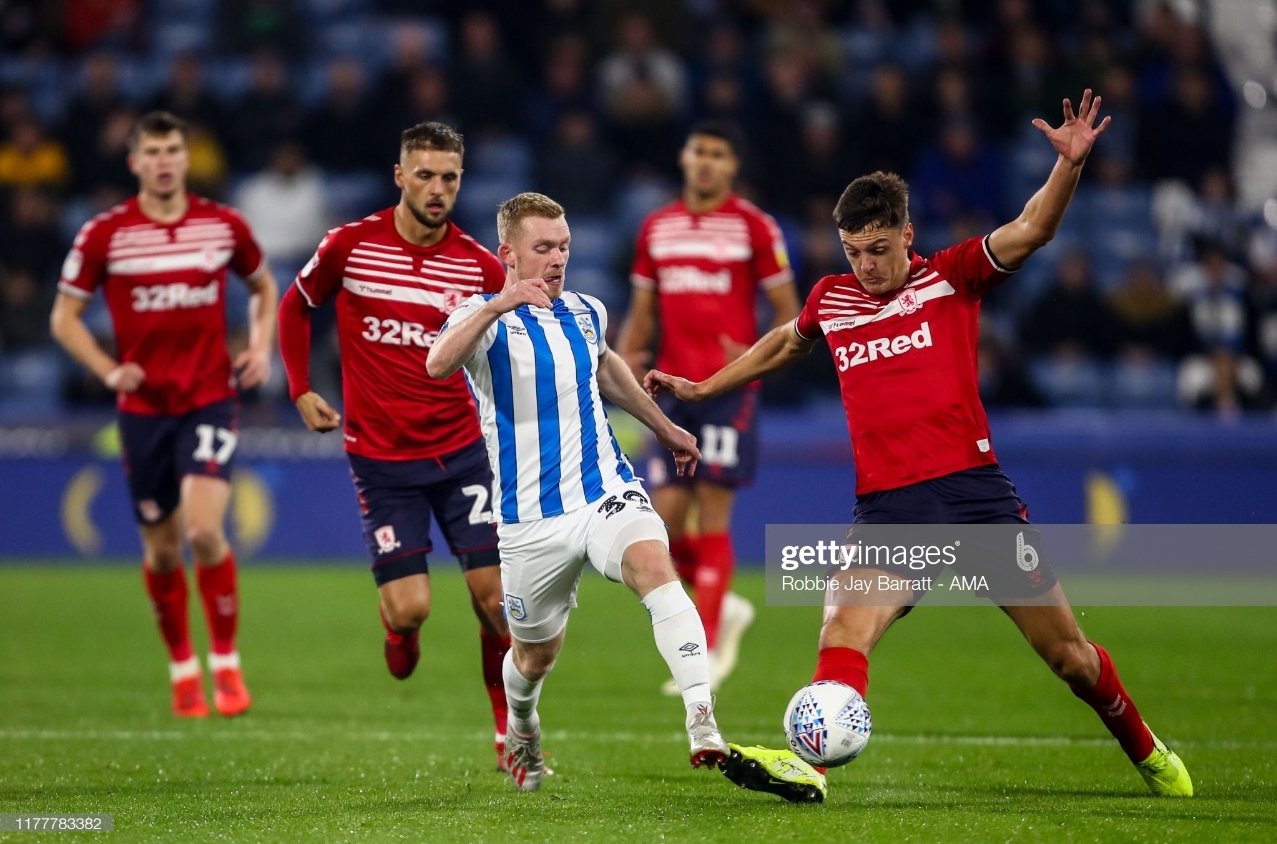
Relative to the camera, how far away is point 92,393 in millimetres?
16625

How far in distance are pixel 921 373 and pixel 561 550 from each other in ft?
4.57

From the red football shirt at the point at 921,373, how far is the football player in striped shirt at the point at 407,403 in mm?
1843

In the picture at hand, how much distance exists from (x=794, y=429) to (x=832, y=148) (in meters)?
3.61

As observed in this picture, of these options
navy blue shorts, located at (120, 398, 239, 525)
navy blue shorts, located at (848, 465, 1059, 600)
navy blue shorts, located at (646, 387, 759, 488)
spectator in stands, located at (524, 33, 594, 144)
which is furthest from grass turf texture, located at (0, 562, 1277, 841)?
spectator in stands, located at (524, 33, 594, 144)

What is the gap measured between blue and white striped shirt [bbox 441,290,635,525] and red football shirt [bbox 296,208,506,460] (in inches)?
44.4

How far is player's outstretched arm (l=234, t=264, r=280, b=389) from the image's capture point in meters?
9.08

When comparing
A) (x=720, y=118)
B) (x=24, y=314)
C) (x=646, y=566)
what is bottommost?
(x=646, y=566)

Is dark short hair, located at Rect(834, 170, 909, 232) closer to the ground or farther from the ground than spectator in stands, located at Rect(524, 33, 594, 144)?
closer to the ground

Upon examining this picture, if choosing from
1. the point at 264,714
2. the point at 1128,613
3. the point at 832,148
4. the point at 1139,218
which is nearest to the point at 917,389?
the point at 264,714

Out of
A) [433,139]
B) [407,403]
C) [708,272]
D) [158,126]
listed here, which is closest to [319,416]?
[407,403]

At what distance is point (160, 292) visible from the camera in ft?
30.1

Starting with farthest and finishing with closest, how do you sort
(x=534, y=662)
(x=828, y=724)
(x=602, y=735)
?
(x=602, y=735) → (x=534, y=662) → (x=828, y=724)

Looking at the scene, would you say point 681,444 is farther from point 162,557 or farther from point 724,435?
point 162,557

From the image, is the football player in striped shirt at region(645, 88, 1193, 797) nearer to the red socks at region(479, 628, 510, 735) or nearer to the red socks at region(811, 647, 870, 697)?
the red socks at region(811, 647, 870, 697)
